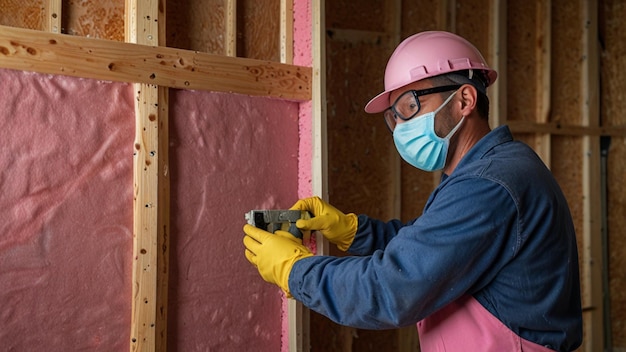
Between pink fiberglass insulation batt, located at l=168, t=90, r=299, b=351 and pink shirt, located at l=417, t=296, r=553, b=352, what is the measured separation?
0.77 metres

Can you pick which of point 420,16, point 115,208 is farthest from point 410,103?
point 420,16

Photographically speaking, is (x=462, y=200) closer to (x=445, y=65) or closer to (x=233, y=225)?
(x=445, y=65)

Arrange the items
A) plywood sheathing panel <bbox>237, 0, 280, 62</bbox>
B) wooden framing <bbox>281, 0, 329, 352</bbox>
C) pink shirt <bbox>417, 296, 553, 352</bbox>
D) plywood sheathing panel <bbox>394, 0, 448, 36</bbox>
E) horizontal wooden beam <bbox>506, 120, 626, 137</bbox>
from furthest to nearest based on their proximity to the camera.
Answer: horizontal wooden beam <bbox>506, 120, 626, 137</bbox>
plywood sheathing panel <bbox>394, 0, 448, 36</bbox>
plywood sheathing panel <bbox>237, 0, 280, 62</bbox>
wooden framing <bbox>281, 0, 329, 352</bbox>
pink shirt <bbox>417, 296, 553, 352</bbox>

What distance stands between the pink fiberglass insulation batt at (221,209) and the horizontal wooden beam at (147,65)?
0.06 metres

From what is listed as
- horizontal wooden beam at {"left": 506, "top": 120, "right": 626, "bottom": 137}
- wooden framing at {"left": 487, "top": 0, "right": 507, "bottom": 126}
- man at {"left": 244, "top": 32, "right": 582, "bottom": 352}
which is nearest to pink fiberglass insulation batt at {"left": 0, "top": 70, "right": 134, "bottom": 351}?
man at {"left": 244, "top": 32, "right": 582, "bottom": 352}

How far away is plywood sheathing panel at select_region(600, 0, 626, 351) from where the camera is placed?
3.88m

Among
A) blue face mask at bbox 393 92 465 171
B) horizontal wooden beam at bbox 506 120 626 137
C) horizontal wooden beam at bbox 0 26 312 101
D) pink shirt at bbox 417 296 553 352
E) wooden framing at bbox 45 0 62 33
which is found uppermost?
wooden framing at bbox 45 0 62 33

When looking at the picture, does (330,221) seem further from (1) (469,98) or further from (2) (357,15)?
(2) (357,15)

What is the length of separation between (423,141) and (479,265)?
459mm

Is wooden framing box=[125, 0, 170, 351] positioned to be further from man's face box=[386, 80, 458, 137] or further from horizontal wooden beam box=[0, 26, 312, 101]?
man's face box=[386, 80, 458, 137]

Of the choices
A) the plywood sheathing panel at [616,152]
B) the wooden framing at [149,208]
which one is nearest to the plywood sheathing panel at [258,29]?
the wooden framing at [149,208]

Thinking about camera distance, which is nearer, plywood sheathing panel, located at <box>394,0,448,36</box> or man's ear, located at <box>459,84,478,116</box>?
man's ear, located at <box>459,84,478,116</box>

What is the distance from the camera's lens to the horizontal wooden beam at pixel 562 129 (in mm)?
3477

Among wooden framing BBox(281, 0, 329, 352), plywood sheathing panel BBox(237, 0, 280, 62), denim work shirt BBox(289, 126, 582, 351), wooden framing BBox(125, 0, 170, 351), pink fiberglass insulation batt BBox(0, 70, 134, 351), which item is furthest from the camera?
plywood sheathing panel BBox(237, 0, 280, 62)
